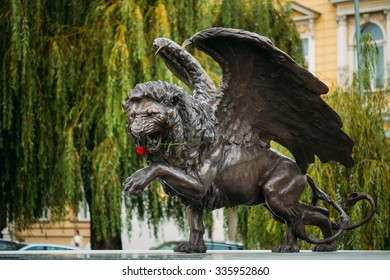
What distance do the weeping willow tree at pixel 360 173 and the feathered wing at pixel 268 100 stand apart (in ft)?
11.5

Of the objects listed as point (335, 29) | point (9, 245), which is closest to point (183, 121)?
point (9, 245)

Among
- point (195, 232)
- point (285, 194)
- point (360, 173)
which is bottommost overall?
point (195, 232)

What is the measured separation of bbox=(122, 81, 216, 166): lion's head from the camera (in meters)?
6.39

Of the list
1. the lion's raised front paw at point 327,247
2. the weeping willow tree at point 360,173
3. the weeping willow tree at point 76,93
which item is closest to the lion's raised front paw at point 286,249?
the lion's raised front paw at point 327,247

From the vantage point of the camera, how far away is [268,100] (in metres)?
7.31

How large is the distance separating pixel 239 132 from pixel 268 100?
38 centimetres

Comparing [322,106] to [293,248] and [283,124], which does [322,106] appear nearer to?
[283,124]

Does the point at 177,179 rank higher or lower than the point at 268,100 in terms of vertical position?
lower

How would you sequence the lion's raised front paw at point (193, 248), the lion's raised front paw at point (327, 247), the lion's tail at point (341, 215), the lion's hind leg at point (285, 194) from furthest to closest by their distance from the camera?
the lion's raised front paw at point (327, 247)
the lion's tail at point (341, 215)
the lion's hind leg at point (285, 194)
the lion's raised front paw at point (193, 248)

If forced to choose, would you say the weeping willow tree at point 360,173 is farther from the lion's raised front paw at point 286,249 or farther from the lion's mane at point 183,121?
the lion's mane at point 183,121

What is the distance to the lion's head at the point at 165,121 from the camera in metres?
6.39

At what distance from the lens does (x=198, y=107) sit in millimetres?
6855

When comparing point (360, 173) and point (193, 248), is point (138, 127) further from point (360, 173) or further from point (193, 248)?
point (360, 173)

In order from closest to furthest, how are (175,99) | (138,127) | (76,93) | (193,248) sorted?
(138,127) → (175,99) → (193,248) → (76,93)
